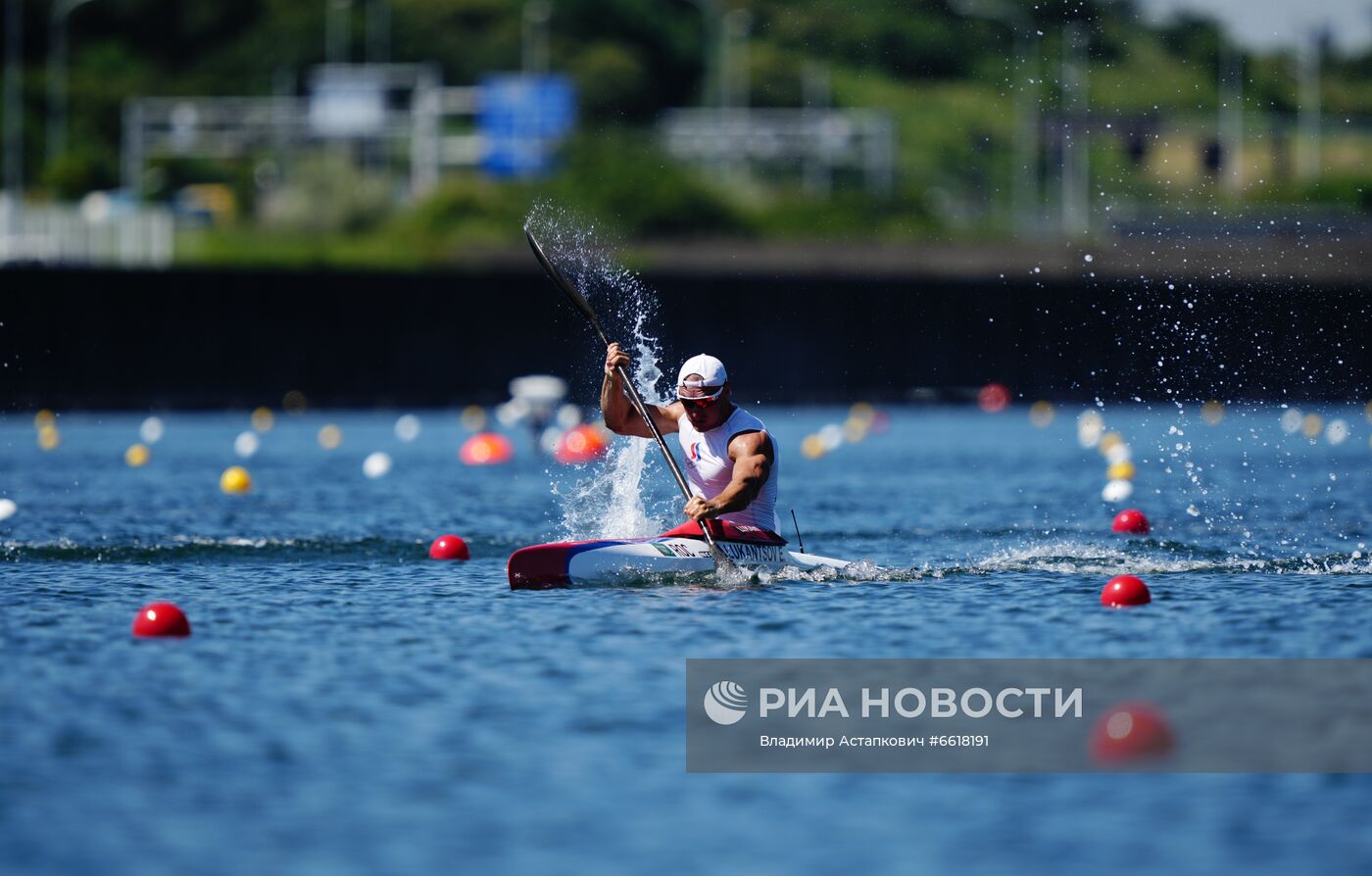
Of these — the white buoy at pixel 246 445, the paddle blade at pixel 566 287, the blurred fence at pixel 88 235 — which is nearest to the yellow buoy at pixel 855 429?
the white buoy at pixel 246 445

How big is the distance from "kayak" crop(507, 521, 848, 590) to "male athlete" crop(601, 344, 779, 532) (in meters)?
0.24

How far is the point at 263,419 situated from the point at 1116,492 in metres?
18.7

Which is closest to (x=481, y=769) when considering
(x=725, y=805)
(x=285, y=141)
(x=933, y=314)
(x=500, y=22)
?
(x=725, y=805)

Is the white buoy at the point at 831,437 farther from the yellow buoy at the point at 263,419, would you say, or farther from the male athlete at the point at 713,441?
the male athlete at the point at 713,441

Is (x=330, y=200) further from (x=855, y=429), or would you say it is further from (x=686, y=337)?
(x=855, y=429)

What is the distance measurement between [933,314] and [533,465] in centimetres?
1835

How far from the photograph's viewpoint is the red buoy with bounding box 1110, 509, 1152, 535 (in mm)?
20217

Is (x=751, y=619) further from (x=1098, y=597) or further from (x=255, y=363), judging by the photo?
(x=255, y=363)

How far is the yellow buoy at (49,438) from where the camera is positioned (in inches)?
1211

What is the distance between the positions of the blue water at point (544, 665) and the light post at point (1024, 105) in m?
49.3

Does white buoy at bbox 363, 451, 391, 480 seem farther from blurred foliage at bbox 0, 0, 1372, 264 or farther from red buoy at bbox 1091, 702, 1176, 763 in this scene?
blurred foliage at bbox 0, 0, 1372, 264

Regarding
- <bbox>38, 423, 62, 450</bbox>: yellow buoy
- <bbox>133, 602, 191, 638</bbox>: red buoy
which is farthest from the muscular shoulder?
<bbox>38, 423, 62, 450</bbox>: yellow buoy

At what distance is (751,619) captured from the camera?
541 inches

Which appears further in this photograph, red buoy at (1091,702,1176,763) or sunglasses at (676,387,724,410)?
sunglasses at (676,387,724,410)
